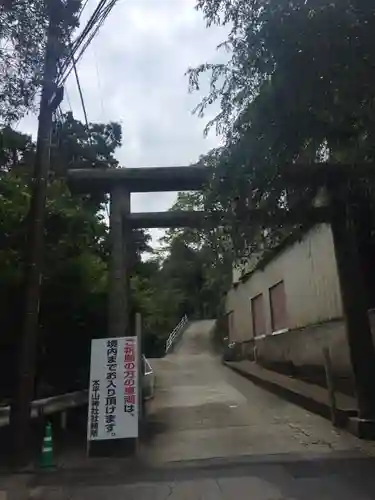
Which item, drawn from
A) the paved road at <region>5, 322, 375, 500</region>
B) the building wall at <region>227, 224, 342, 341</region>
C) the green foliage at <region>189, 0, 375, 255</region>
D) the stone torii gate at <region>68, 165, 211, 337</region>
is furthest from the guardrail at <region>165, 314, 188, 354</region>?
the green foliage at <region>189, 0, 375, 255</region>

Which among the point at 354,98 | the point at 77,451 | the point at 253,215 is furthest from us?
the point at 77,451

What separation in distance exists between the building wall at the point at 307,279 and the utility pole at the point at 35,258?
5.71 meters

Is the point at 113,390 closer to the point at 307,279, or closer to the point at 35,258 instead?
the point at 35,258

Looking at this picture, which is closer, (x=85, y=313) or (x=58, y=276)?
(x=58, y=276)

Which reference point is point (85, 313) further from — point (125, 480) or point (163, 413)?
point (125, 480)

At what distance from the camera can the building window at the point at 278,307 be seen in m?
16.8

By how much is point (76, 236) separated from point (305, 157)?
15.7 feet

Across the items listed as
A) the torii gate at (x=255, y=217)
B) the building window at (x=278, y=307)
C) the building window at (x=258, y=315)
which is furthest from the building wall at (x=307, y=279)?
the torii gate at (x=255, y=217)

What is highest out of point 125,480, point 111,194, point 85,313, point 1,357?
point 111,194

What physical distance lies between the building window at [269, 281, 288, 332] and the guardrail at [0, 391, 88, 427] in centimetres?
815

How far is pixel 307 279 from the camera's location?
46.2 feet

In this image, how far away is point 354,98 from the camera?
5.42 m

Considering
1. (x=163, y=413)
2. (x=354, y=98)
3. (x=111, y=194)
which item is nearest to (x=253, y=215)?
(x=354, y=98)

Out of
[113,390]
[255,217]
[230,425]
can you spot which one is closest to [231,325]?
[230,425]
